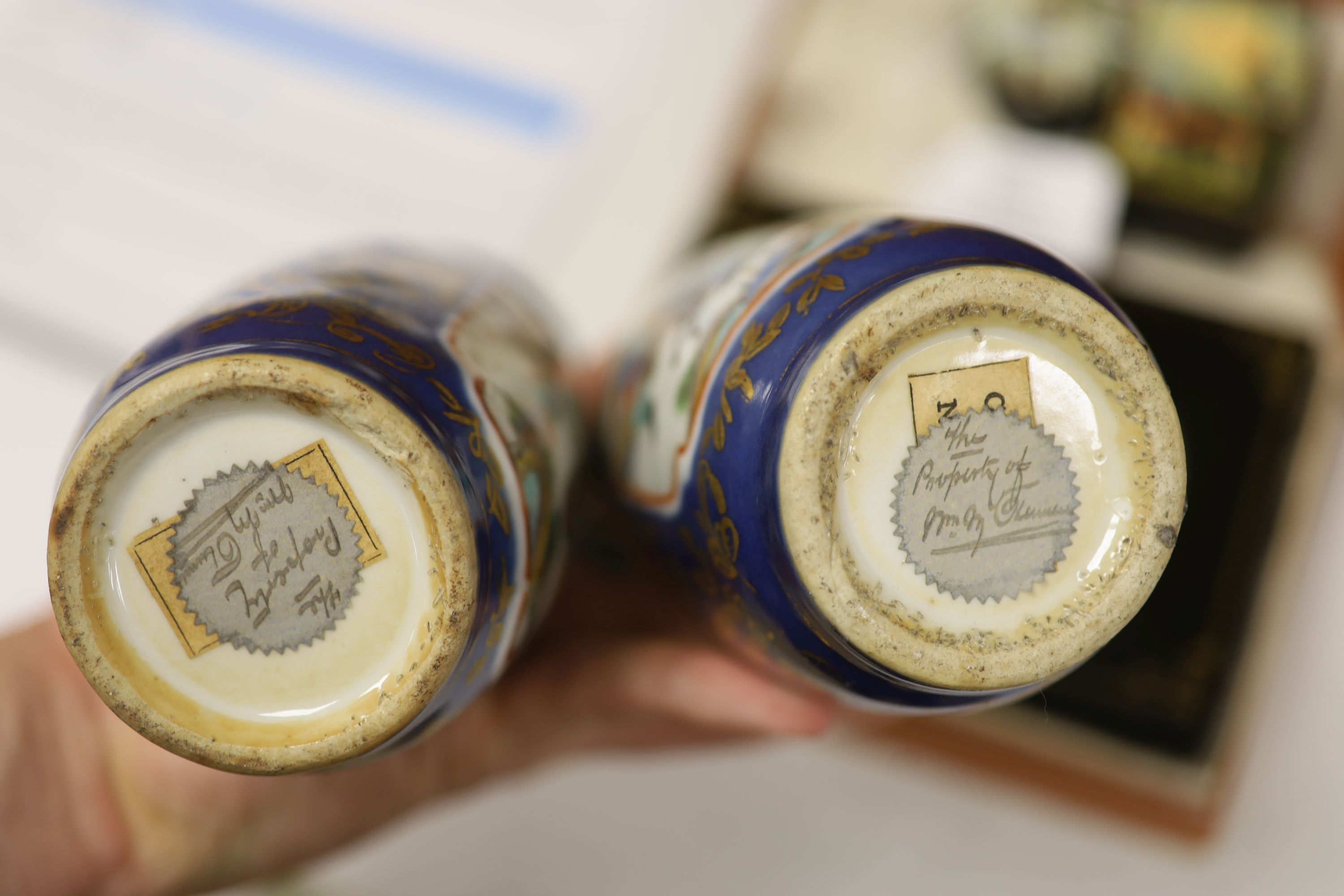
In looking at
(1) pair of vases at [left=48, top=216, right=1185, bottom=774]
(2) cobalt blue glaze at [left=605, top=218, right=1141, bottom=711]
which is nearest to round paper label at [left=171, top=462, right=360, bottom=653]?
(1) pair of vases at [left=48, top=216, right=1185, bottom=774]

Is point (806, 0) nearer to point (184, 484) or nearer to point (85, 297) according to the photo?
point (85, 297)

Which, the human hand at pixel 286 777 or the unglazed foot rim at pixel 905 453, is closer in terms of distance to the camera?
the unglazed foot rim at pixel 905 453

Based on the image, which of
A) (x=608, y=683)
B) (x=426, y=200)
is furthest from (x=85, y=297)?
(x=608, y=683)

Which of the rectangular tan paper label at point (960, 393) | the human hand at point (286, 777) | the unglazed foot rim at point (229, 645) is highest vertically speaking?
the rectangular tan paper label at point (960, 393)

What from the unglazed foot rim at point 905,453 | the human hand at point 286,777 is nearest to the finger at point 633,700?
the human hand at point 286,777

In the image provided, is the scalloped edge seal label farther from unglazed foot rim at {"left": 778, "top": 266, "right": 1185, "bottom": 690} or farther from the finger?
the finger

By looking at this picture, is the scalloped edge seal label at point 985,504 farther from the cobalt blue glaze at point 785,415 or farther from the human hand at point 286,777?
the human hand at point 286,777

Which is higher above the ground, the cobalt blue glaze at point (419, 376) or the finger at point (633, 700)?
the cobalt blue glaze at point (419, 376)
